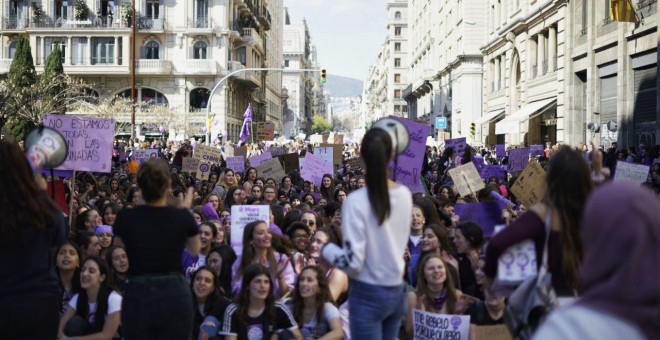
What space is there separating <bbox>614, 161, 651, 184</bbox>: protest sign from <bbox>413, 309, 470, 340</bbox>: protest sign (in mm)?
5772

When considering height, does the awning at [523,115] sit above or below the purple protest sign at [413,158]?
above

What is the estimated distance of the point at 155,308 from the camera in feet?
16.1

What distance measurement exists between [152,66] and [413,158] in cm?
4462

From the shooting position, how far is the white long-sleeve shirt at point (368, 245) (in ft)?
15.0

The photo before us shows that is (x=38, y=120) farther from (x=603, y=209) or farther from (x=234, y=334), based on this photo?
(x=603, y=209)

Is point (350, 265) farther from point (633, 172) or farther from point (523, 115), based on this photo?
point (523, 115)

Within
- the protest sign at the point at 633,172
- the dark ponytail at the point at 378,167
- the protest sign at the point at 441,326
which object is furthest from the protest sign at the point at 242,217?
the protest sign at the point at 633,172

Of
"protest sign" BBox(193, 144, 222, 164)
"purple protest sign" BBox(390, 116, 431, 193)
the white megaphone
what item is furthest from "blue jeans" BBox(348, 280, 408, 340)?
"protest sign" BBox(193, 144, 222, 164)

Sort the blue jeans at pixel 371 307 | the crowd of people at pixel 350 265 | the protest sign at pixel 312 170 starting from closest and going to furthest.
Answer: the crowd of people at pixel 350 265
the blue jeans at pixel 371 307
the protest sign at pixel 312 170

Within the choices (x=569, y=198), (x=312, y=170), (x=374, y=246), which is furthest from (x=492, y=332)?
(x=312, y=170)

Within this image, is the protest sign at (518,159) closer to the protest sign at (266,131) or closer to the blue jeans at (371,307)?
the blue jeans at (371,307)

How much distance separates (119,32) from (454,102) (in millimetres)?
24024

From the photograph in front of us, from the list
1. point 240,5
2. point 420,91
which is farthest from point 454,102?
point 420,91

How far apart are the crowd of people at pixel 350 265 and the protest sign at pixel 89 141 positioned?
6.85 feet
